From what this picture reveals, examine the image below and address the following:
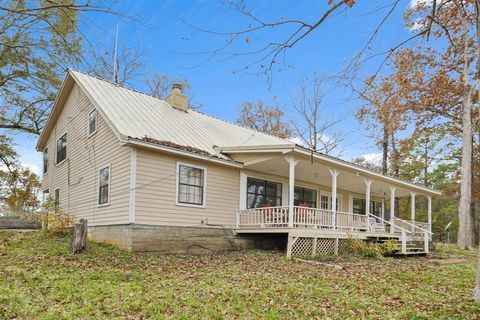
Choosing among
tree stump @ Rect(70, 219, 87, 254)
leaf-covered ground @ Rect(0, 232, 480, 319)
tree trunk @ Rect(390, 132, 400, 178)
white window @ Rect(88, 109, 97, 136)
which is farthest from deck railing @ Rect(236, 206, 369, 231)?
tree trunk @ Rect(390, 132, 400, 178)

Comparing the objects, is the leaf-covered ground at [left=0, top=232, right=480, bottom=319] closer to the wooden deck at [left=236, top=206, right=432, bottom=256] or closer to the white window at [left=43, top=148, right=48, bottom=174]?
the wooden deck at [left=236, top=206, right=432, bottom=256]

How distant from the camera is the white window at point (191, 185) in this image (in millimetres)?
12180

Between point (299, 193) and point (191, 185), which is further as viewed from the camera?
point (299, 193)

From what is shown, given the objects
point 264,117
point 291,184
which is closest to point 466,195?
point 291,184

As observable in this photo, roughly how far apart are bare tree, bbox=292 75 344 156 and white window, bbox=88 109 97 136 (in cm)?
1648

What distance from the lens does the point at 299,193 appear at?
17.5 m

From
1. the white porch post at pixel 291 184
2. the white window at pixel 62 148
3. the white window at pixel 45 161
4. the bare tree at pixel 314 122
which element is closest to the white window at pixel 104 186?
the white window at pixel 62 148

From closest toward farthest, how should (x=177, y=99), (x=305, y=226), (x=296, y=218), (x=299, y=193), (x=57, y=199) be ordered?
(x=296, y=218) → (x=305, y=226) → (x=177, y=99) → (x=57, y=199) → (x=299, y=193)

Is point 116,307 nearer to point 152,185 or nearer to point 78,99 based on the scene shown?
point 152,185

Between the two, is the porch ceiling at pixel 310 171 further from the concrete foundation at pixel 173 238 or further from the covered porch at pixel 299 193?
the concrete foundation at pixel 173 238

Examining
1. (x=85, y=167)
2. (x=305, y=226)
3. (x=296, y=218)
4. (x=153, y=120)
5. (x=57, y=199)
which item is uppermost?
(x=153, y=120)

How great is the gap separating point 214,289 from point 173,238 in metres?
5.32

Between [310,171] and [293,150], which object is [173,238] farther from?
[310,171]

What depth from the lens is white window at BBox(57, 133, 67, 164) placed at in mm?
16953
